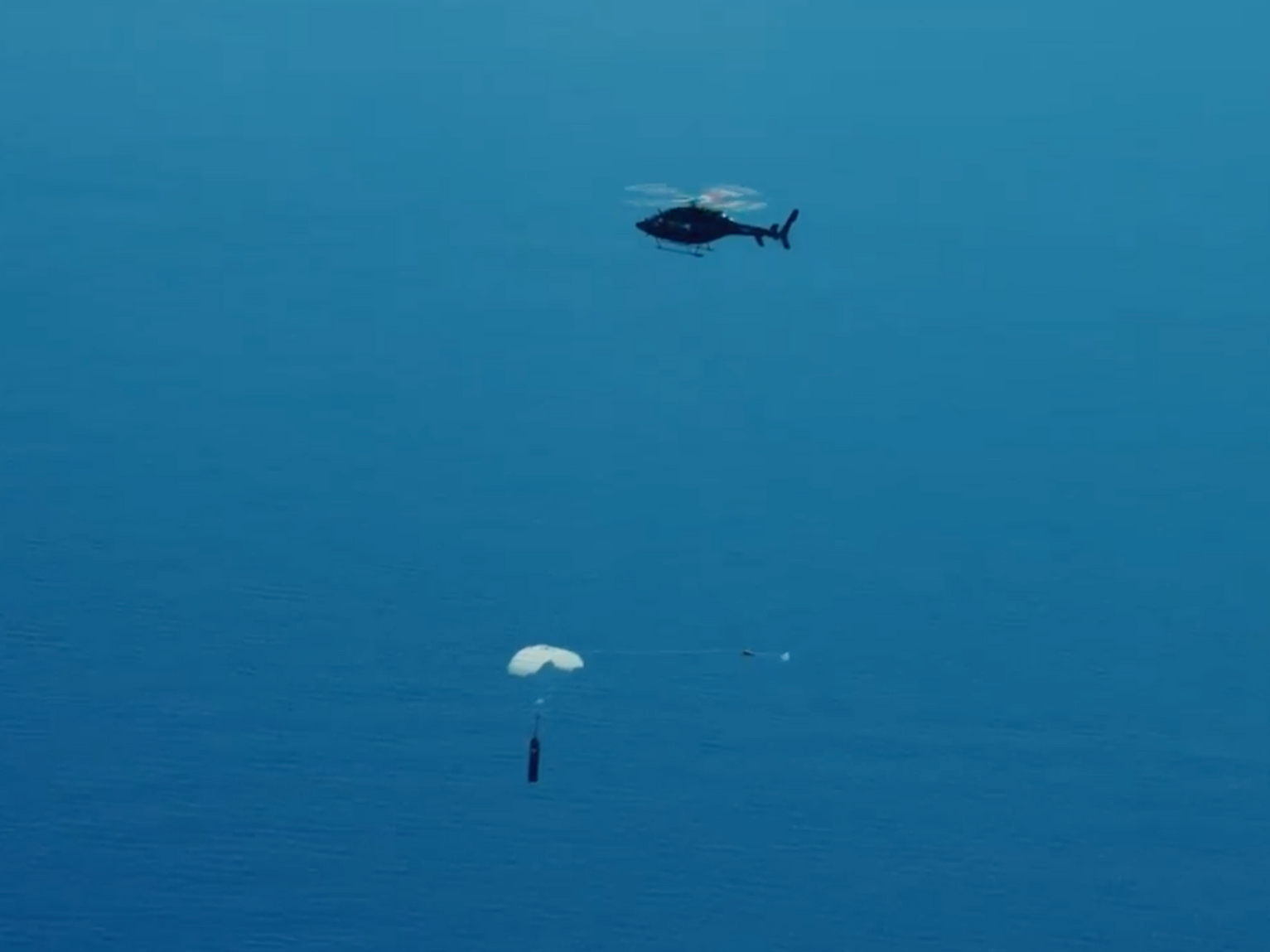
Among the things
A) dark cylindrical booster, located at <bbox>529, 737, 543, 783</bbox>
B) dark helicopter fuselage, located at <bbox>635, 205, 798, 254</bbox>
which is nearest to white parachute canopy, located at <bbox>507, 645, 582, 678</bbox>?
dark cylindrical booster, located at <bbox>529, 737, 543, 783</bbox>

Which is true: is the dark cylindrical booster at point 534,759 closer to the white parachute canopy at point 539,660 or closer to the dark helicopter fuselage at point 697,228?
the white parachute canopy at point 539,660

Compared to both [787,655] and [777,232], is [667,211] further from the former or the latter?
[787,655]

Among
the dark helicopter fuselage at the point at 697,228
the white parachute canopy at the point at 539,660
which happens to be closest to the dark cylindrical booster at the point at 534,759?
the white parachute canopy at the point at 539,660

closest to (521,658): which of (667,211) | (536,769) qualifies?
(536,769)

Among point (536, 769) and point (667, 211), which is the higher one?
point (667, 211)

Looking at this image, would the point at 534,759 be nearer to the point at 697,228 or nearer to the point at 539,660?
the point at 539,660

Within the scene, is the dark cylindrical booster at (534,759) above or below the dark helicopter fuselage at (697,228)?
below
